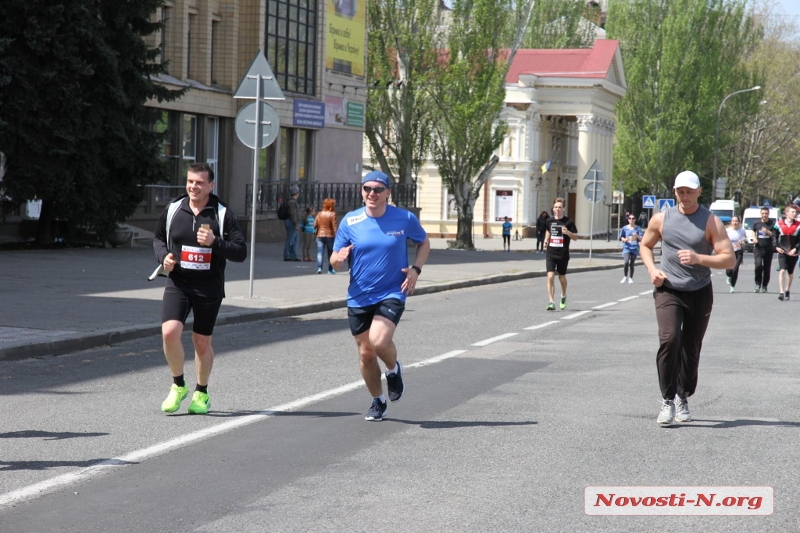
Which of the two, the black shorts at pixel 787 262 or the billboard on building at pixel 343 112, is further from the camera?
the billboard on building at pixel 343 112

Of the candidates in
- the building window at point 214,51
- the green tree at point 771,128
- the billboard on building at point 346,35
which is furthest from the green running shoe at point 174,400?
the green tree at point 771,128

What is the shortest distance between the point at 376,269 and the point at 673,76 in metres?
60.7

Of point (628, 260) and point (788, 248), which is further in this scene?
point (628, 260)

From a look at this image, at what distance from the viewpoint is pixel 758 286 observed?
2617 cm

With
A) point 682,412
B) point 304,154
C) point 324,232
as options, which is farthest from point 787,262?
point 304,154

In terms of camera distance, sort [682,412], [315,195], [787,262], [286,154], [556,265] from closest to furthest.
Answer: [682,412] → [556,265] → [787,262] → [286,154] → [315,195]

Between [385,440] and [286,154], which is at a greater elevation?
[286,154]

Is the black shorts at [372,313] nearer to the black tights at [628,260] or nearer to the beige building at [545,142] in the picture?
the black tights at [628,260]

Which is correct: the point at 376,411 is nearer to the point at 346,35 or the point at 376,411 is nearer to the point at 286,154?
the point at 286,154

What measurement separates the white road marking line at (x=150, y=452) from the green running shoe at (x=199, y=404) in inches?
12.4

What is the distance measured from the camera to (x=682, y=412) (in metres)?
8.74

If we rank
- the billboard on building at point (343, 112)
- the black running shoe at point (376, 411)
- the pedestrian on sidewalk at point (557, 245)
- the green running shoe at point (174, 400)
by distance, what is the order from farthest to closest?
the billboard on building at point (343, 112)
the pedestrian on sidewalk at point (557, 245)
the green running shoe at point (174, 400)
the black running shoe at point (376, 411)

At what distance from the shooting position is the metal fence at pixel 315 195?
40781mm

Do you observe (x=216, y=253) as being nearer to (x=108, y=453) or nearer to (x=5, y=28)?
(x=108, y=453)
